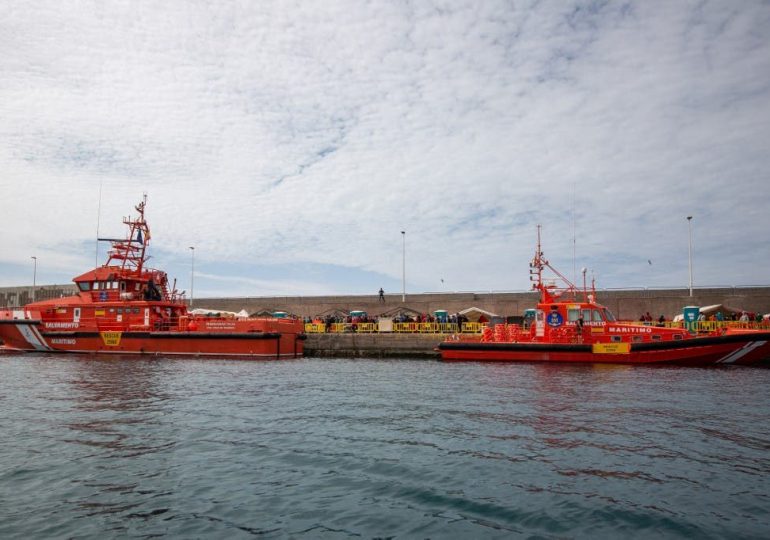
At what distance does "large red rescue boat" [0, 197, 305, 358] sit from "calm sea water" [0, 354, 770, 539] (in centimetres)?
1288

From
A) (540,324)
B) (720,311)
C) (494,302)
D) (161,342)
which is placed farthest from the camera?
(494,302)

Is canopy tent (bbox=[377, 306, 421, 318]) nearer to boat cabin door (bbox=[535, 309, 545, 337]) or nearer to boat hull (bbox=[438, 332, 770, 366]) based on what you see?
boat hull (bbox=[438, 332, 770, 366])

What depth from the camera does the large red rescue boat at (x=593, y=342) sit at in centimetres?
2252

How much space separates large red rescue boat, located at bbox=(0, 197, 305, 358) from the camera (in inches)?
1132

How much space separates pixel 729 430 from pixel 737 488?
12.0 ft

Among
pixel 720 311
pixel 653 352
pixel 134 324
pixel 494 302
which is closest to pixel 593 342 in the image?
pixel 653 352

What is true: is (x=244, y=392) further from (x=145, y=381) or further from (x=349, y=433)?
(x=349, y=433)

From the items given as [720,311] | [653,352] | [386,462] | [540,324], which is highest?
[720,311]

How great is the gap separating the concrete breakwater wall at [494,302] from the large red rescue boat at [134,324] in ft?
47.8

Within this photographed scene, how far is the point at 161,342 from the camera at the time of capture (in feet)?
96.0

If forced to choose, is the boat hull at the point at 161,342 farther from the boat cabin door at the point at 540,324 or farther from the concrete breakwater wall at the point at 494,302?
the concrete breakwater wall at the point at 494,302

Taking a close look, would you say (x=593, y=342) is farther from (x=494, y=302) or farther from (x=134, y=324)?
(x=134, y=324)

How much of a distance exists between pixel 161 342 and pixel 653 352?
77.5 feet

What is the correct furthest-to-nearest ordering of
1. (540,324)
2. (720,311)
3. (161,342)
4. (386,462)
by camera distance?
(720,311) < (161,342) < (540,324) < (386,462)
